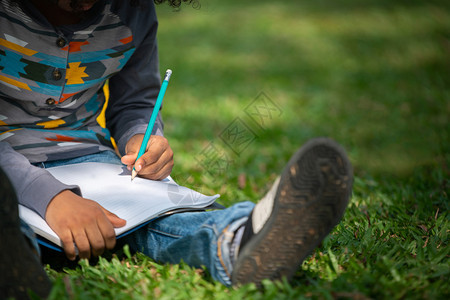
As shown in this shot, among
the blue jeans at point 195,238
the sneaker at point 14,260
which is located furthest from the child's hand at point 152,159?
the sneaker at point 14,260

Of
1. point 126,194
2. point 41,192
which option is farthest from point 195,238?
point 41,192

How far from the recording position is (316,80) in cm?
479

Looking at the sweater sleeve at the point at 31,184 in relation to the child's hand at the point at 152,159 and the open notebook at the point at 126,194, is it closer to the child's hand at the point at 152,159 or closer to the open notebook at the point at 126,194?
the open notebook at the point at 126,194

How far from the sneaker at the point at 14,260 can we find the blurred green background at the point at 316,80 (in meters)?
0.85

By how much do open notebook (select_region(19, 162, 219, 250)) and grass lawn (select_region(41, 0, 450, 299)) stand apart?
133 mm

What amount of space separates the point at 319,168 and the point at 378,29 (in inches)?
252

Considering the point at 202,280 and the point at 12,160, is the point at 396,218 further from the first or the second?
the point at 12,160

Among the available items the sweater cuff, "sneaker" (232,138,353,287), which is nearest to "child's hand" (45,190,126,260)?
the sweater cuff

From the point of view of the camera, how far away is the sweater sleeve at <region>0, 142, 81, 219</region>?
123 centimetres

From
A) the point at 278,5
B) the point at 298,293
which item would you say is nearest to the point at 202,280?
the point at 298,293

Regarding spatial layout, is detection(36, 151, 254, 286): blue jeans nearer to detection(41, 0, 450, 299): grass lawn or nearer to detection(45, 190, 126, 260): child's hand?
detection(41, 0, 450, 299): grass lawn

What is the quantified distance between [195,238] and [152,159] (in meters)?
0.33

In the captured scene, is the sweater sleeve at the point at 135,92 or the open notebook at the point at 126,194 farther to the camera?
the sweater sleeve at the point at 135,92

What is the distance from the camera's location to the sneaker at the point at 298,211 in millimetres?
1045
